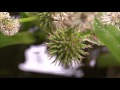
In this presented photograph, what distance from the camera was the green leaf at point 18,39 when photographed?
1.19 meters

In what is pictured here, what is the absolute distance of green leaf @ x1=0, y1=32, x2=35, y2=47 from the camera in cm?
119

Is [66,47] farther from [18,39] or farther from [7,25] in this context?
[18,39]

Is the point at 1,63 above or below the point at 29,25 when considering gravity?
below

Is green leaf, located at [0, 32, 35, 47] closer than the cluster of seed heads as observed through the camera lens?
No

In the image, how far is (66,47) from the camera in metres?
1.07

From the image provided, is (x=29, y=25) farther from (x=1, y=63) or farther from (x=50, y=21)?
(x=50, y=21)

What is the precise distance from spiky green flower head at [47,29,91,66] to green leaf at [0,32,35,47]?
0.63 ft

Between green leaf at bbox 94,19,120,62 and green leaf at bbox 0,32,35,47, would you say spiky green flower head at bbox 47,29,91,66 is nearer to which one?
green leaf at bbox 94,19,120,62

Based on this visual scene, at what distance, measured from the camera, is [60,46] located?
42.2 inches

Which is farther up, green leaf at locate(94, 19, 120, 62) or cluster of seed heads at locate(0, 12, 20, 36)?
cluster of seed heads at locate(0, 12, 20, 36)

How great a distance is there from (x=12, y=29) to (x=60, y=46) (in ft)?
0.53

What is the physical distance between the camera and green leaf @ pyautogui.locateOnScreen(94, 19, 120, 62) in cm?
103

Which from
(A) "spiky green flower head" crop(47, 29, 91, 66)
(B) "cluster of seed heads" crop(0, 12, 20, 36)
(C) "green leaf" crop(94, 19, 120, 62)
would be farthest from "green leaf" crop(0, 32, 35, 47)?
(C) "green leaf" crop(94, 19, 120, 62)
